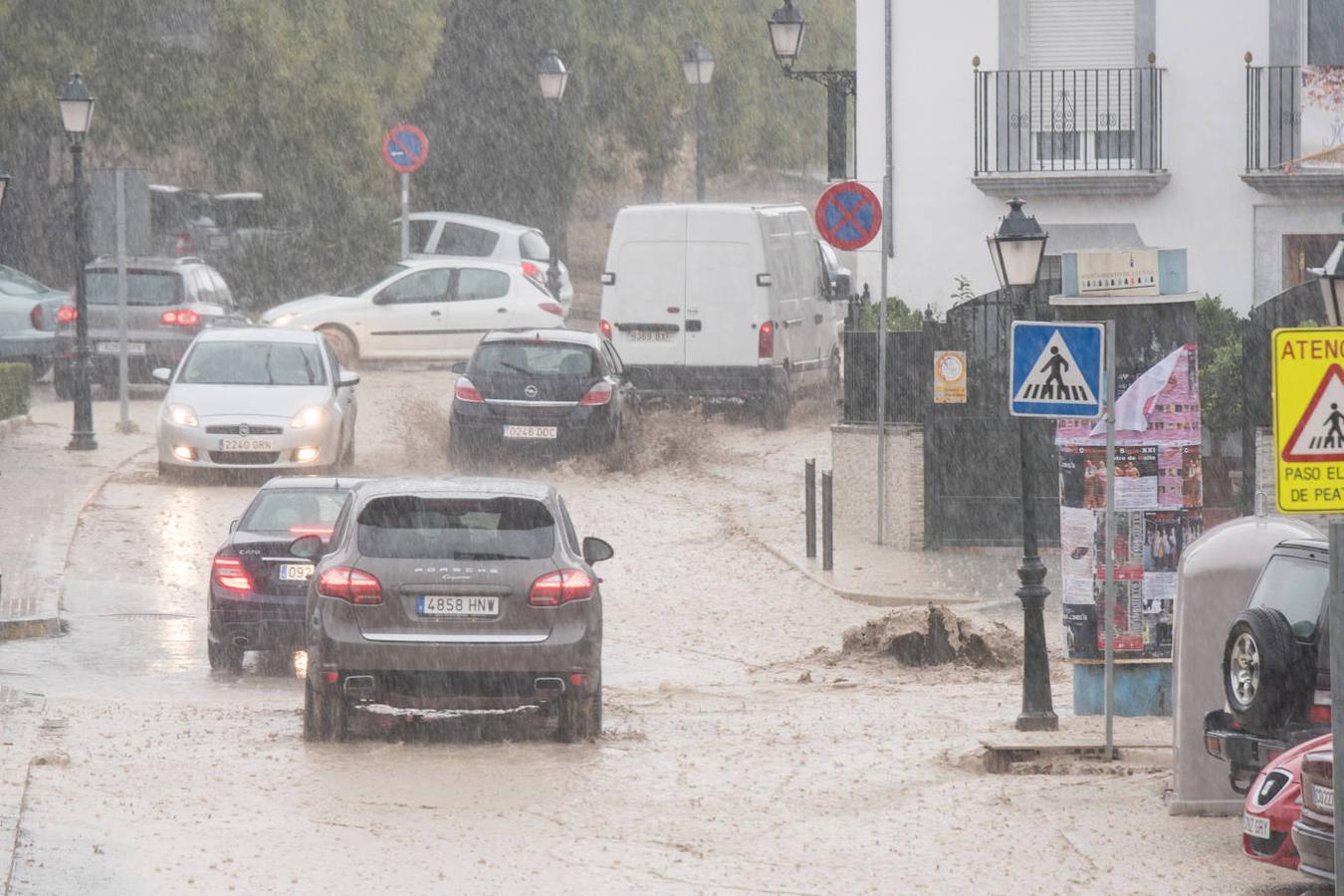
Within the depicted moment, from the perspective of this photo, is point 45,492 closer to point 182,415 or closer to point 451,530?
point 182,415

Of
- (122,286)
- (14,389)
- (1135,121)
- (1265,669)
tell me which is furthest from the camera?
(122,286)

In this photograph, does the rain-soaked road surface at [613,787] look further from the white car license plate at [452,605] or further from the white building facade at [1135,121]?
the white building facade at [1135,121]

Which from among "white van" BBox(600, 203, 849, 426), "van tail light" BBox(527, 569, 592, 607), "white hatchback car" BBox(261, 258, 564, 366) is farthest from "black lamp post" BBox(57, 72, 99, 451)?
"van tail light" BBox(527, 569, 592, 607)

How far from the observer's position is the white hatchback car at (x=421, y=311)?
32.1 metres

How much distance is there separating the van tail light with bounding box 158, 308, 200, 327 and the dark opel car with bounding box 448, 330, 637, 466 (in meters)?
5.75

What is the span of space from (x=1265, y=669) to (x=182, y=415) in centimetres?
1474

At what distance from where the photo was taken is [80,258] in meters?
25.8

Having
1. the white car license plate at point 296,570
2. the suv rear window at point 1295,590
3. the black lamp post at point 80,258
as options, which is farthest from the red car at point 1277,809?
the black lamp post at point 80,258

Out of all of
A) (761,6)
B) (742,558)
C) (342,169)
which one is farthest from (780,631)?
(761,6)

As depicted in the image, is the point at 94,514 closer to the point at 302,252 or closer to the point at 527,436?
the point at 527,436

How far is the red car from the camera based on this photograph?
922 centimetres

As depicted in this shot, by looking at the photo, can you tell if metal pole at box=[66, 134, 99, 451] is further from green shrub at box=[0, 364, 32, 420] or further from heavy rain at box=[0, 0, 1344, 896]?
green shrub at box=[0, 364, 32, 420]

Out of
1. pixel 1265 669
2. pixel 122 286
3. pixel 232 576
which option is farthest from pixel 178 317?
pixel 1265 669

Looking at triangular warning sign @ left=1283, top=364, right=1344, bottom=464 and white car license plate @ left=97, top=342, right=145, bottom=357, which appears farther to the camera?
white car license plate @ left=97, top=342, right=145, bottom=357
